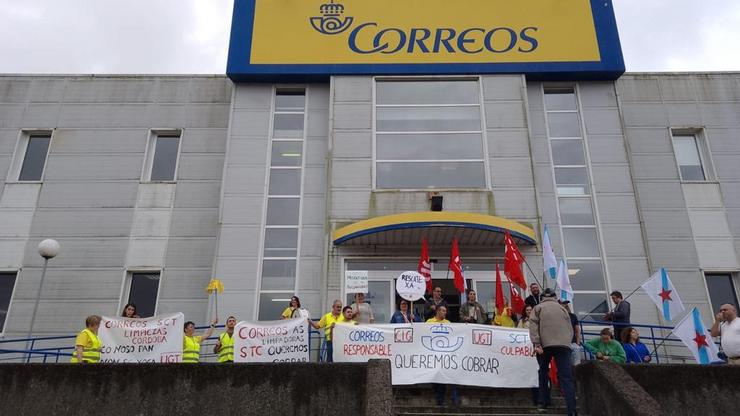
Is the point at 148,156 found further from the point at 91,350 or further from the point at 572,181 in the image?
the point at 572,181

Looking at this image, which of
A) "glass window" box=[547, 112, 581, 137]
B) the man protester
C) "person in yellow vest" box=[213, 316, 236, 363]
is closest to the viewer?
the man protester

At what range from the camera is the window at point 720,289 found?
597 inches

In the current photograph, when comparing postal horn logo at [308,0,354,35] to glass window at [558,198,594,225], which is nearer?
glass window at [558,198,594,225]

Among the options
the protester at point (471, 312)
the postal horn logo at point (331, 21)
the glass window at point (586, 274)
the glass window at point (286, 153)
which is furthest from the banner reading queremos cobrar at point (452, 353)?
the postal horn logo at point (331, 21)

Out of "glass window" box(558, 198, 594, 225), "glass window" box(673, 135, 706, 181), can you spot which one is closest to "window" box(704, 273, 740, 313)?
"glass window" box(673, 135, 706, 181)

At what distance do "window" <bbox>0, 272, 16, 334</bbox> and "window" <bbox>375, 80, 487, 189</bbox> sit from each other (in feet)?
35.3

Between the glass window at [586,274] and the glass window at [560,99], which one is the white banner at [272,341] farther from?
the glass window at [560,99]

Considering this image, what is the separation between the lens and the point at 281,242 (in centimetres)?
1528

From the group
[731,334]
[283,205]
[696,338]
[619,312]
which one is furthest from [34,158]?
[731,334]

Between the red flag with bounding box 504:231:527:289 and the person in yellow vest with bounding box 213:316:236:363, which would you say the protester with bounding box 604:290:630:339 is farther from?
the person in yellow vest with bounding box 213:316:236:363

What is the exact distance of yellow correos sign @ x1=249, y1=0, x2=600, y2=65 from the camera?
16641mm

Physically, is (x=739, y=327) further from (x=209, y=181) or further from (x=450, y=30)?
(x=209, y=181)

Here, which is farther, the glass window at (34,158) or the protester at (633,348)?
the glass window at (34,158)

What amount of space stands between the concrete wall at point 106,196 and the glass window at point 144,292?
11.8 inches
